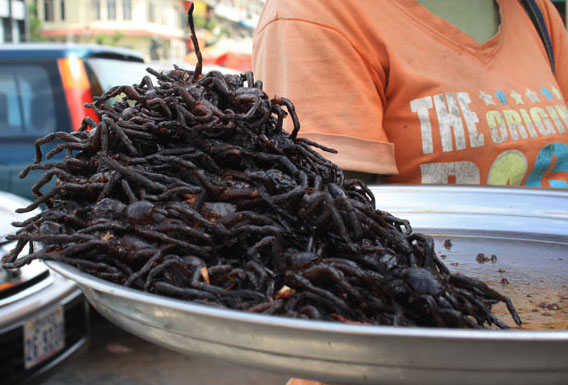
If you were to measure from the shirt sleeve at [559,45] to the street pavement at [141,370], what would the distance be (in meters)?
2.63

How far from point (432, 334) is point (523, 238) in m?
1.12

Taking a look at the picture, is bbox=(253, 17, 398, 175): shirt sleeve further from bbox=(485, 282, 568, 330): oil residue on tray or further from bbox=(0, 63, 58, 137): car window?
bbox=(0, 63, 58, 137): car window

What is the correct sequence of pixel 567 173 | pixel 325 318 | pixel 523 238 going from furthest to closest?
pixel 567 173 < pixel 523 238 < pixel 325 318

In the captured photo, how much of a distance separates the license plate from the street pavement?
0.59m

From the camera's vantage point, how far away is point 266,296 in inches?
37.9

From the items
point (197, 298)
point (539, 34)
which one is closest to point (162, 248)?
point (197, 298)

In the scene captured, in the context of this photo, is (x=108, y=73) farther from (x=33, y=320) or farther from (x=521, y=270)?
(x=521, y=270)

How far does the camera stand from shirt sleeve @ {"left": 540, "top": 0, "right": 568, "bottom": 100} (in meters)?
3.26

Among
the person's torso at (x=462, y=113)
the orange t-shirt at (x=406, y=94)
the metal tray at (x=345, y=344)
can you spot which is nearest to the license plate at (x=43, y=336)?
the orange t-shirt at (x=406, y=94)

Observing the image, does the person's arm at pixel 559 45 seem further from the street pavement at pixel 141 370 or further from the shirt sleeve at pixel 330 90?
the street pavement at pixel 141 370

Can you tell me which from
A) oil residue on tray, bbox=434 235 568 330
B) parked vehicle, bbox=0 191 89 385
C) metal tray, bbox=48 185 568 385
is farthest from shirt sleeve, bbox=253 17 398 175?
parked vehicle, bbox=0 191 89 385

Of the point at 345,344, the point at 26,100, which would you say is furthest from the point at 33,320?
the point at 345,344

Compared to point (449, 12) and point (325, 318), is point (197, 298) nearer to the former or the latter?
point (325, 318)

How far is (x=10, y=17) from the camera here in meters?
17.5
